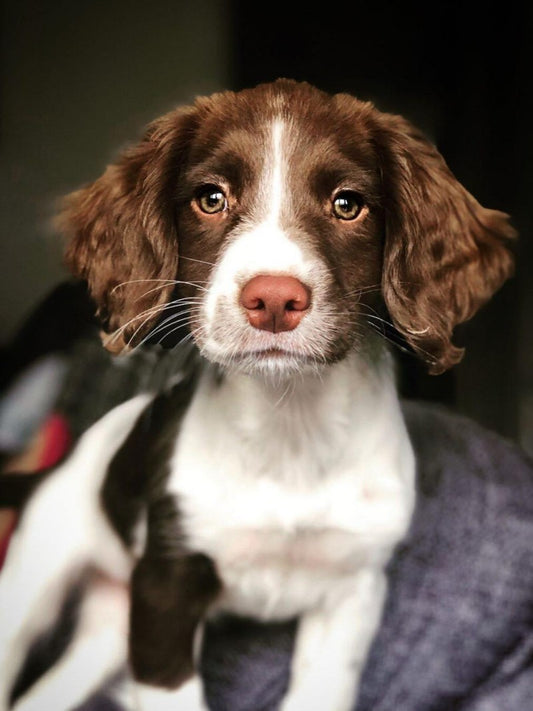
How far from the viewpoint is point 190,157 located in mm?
940

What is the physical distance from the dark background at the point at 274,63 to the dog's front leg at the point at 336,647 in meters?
0.28

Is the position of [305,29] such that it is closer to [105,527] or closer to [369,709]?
[105,527]

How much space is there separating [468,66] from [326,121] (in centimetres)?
27

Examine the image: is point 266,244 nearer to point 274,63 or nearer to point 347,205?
point 347,205

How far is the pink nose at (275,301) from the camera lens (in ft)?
2.63

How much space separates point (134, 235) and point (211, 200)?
4.5 inches

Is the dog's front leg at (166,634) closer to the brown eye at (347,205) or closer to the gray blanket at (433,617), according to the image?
the gray blanket at (433,617)

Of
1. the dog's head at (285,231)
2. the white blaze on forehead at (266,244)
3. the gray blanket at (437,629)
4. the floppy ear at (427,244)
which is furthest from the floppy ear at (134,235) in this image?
the gray blanket at (437,629)

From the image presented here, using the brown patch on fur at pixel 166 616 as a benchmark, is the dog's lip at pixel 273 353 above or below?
above

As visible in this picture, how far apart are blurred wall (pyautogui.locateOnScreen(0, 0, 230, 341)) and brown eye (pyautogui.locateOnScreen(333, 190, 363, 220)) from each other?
0.89 ft

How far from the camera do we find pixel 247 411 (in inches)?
40.0

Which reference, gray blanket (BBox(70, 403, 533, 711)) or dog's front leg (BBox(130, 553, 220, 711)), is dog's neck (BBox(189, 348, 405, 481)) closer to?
gray blanket (BBox(70, 403, 533, 711))

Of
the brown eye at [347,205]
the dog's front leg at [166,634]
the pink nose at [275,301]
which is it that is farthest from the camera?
the dog's front leg at [166,634]

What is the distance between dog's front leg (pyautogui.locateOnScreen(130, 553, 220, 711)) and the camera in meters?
1.01
